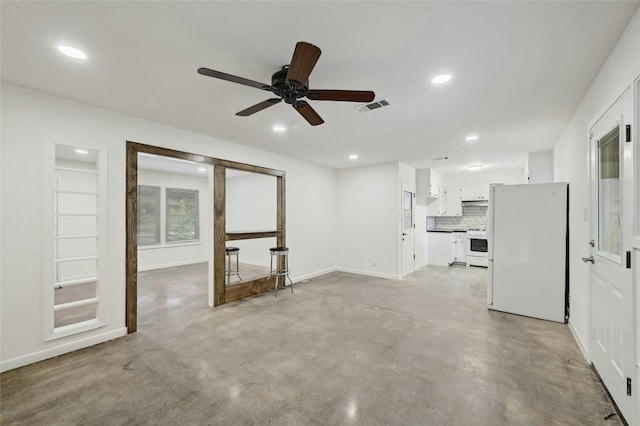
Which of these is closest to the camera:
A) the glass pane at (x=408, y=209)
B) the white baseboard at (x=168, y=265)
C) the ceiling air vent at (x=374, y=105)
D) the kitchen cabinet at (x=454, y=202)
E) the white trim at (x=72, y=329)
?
the white trim at (x=72, y=329)

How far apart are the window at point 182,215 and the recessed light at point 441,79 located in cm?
714

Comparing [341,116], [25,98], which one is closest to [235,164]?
[341,116]

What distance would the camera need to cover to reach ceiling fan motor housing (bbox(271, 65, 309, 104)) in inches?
78.3

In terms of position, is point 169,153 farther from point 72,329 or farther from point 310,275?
point 310,275

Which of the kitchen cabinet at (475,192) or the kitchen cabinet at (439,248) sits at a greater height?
the kitchen cabinet at (475,192)

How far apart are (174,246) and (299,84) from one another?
681 centimetres

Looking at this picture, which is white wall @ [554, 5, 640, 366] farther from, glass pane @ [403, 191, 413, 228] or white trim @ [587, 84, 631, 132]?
glass pane @ [403, 191, 413, 228]

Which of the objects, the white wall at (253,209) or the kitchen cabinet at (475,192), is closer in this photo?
the white wall at (253,209)

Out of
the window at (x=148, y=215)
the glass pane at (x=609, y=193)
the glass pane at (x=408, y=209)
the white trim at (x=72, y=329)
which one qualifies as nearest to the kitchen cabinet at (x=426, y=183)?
the glass pane at (x=408, y=209)

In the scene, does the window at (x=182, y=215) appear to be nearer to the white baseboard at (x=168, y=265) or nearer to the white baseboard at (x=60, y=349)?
the white baseboard at (x=168, y=265)

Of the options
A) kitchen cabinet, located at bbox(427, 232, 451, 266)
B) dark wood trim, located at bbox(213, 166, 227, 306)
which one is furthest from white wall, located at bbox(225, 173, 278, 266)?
kitchen cabinet, located at bbox(427, 232, 451, 266)

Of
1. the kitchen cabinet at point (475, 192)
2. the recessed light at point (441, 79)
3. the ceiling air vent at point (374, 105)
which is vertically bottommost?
the kitchen cabinet at point (475, 192)

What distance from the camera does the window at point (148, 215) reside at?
6762 mm

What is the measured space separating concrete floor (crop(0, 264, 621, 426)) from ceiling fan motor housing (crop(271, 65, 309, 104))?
2300 millimetres
